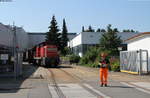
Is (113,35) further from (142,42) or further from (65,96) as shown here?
(65,96)

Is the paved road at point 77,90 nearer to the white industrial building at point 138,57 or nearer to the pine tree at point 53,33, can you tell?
the white industrial building at point 138,57

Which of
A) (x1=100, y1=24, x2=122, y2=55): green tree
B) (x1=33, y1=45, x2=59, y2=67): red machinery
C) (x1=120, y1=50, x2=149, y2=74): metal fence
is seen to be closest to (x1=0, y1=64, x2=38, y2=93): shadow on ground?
(x1=120, y1=50, x2=149, y2=74): metal fence

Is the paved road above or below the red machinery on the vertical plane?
below

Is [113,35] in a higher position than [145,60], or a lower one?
higher

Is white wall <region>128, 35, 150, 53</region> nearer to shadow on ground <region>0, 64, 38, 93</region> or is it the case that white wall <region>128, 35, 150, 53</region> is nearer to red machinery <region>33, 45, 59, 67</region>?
shadow on ground <region>0, 64, 38, 93</region>

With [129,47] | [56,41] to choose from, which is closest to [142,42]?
[129,47]

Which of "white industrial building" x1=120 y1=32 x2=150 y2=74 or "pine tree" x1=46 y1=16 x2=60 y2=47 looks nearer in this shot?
"white industrial building" x1=120 y1=32 x2=150 y2=74

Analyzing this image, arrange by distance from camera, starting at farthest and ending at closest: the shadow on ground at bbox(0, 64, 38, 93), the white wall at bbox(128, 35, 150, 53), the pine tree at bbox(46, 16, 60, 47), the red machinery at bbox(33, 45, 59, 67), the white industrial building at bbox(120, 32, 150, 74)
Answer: the pine tree at bbox(46, 16, 60, 47) → the red machinery at bbox(33, 45, 59, 67) → the white wall at bbox(128, 35, 150, 53) → the white industrial building at bbox(120, 32, 150, 74) → the shadow on ground at bbox(0, 64, 38, 93)

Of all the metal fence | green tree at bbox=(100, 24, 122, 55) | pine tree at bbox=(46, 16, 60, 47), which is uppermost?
pine tree at bbox=(46, 16, 60, 47)

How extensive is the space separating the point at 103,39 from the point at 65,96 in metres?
47.7

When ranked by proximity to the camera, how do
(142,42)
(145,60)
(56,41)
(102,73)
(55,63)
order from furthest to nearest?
(56,41) → (55,63) → (142,42) → (145,60) → (102,73)

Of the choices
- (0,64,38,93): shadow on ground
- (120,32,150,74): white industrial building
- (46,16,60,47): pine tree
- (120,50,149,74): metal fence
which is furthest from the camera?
(46,16,60,47): pine tree

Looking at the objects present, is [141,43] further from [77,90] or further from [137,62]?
[77,90]

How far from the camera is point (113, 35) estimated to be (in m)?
61.2
